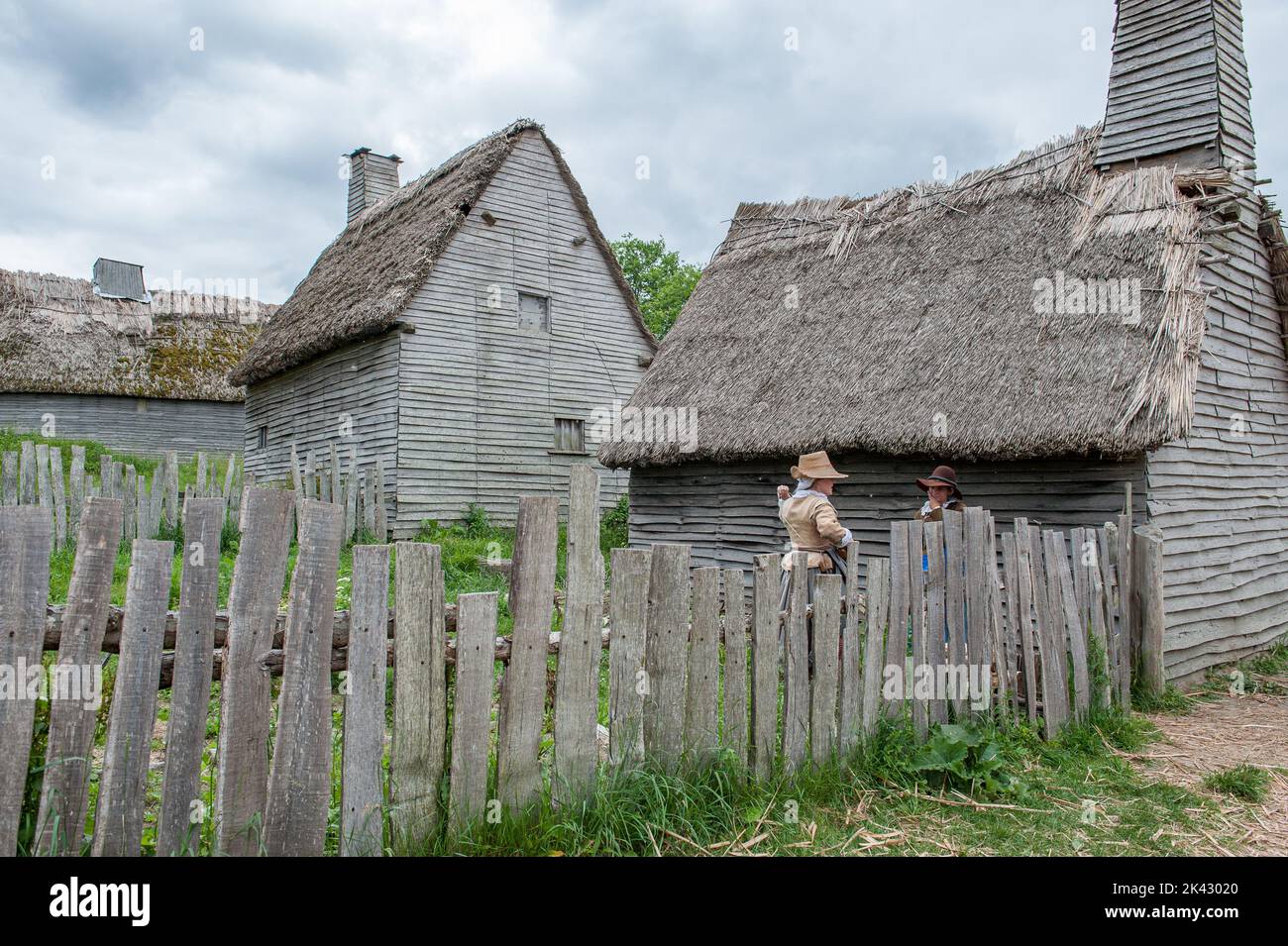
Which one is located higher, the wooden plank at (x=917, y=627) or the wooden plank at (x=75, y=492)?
the wooden plank at (x=75, y=492)

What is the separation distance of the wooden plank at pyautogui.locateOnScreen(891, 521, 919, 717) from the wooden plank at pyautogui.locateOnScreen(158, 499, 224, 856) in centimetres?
317

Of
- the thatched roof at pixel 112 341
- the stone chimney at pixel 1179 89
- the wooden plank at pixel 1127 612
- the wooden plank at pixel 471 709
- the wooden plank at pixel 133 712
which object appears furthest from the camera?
the thatched roof at pixel 112 341

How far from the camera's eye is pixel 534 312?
15.6m

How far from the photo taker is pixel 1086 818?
3.95 metres

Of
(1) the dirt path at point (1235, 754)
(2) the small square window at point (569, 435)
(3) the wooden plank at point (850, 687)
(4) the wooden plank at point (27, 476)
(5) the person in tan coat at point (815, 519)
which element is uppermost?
(2) the small square window at point (569, 435)

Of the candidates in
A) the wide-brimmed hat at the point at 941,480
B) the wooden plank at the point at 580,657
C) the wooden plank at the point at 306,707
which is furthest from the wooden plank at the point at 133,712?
the wide-brimmed hat at the point at 941,480

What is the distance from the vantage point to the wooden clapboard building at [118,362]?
923 inches

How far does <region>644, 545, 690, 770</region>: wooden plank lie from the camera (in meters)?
3.54

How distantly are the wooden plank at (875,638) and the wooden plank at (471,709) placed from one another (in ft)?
6.92

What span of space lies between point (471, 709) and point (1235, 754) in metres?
4.77

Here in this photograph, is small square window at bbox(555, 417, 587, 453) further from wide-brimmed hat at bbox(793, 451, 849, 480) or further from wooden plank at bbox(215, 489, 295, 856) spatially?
wooden plank at bbox(215, 489, 295, 856)

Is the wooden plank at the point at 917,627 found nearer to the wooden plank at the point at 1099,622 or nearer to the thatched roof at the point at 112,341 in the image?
the wooden plank at the point at 1099,622

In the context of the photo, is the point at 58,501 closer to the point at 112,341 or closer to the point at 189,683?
the point at 189,683
